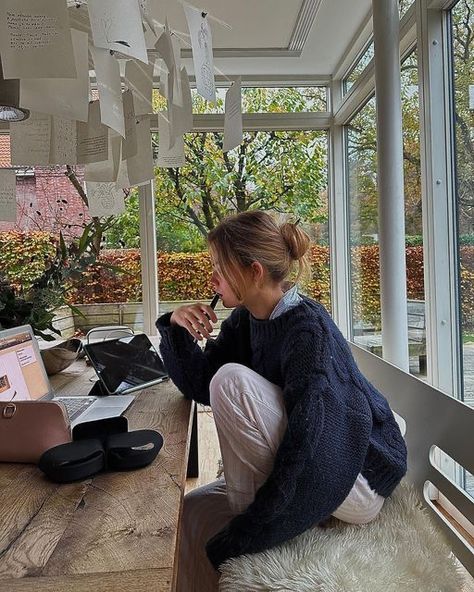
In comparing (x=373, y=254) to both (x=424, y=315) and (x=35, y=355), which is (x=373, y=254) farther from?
(x=35, y=355)

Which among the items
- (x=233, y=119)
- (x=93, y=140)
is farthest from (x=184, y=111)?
(x=93, y=140)

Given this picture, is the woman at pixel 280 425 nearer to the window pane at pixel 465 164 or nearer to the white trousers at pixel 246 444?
the white trousers at pixel 246 444

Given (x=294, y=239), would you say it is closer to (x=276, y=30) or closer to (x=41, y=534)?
(x=41, y=534)

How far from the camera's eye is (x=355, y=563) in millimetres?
931

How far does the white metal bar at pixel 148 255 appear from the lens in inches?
137

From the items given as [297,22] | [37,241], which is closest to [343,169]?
[297,22]

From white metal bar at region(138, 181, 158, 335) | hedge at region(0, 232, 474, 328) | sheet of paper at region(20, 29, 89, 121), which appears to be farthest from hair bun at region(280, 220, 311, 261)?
white metal bar at region(138, 181, 158, 335)

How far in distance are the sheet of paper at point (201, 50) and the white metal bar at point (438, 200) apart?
1254mm

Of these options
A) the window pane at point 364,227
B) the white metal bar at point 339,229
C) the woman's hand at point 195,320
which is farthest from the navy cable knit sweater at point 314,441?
the white metal bar at point 339,229

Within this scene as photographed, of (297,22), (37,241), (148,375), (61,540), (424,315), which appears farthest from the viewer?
(37,241)

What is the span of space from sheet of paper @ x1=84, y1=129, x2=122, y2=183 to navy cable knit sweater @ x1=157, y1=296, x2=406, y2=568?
556mm

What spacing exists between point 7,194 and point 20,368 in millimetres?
511

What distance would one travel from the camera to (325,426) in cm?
98

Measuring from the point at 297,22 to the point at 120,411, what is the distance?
2.42 m
